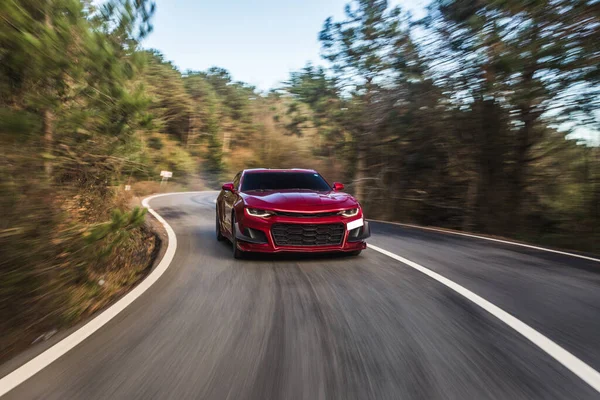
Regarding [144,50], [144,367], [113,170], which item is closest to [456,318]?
[144,367]

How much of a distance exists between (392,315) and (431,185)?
577 inches

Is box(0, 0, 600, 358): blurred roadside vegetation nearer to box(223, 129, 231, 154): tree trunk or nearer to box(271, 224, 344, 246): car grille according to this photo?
box(271, 224, 344, 246): car grille

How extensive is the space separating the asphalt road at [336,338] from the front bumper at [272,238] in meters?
0.31

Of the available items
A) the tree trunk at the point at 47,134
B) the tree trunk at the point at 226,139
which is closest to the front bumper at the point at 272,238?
the tree trunk at the point at 47,134

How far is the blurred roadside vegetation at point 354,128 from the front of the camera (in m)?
5.00

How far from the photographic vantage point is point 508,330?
4008mm

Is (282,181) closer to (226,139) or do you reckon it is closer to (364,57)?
(364,57)

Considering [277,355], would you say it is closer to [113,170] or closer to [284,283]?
[284,283]

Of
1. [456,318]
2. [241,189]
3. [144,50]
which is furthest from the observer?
[241,189]

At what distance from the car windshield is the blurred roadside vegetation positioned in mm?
1915

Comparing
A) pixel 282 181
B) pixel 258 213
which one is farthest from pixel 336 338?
pixel 282 181

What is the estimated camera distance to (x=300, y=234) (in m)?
6.98

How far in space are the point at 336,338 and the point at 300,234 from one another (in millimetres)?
3219

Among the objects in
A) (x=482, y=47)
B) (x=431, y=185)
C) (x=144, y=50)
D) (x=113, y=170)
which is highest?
(x=482, y=47)
